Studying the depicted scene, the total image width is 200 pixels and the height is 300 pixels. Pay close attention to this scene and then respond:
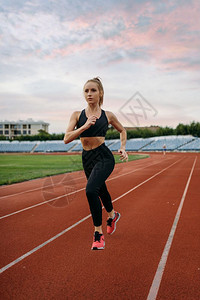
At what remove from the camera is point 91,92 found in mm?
3518

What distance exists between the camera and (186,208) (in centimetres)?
596

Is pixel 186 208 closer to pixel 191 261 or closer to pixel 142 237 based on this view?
pixel 142 237

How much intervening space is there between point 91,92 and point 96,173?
3.52 feet

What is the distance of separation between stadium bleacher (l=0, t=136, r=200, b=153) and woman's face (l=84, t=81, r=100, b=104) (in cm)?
4691

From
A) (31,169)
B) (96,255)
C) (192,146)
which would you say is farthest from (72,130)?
(192,146)

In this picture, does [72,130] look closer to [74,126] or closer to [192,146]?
[74,126]

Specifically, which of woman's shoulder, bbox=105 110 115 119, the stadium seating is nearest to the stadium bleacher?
the stadium seating

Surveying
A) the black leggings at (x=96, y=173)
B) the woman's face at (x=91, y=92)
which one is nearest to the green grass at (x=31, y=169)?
the black leggings at (x=96, y=173)

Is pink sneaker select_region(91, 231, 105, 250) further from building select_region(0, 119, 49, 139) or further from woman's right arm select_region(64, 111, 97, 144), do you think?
building select_region(0, 119, 49, 139)

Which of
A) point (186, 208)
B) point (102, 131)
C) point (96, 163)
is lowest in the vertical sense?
point (186, 208)

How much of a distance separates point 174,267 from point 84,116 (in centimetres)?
213

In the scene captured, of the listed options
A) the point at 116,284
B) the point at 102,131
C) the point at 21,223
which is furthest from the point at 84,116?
the point at 21,223

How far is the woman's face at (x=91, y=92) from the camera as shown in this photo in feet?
Answer: 11.5

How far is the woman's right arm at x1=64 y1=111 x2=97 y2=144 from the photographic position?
314 centimetres
